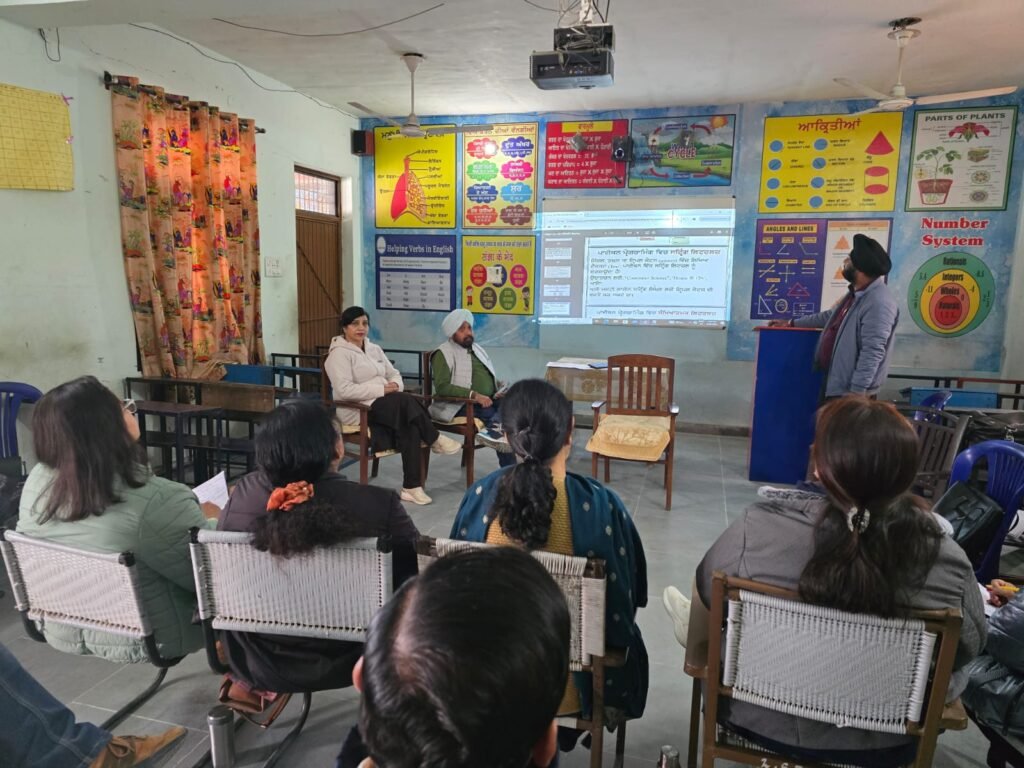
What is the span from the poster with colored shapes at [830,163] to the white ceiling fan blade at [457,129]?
2449 mm

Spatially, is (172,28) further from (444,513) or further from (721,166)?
(721,166)

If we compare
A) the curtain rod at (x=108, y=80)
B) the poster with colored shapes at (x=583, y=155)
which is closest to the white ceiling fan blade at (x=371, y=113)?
the poster with colored shapes at (x=583, y=155)

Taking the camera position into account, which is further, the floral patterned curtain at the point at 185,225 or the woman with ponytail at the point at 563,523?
the floral patterned curtain at the point at 185,225

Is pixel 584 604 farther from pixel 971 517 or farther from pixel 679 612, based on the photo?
pixel 971 517

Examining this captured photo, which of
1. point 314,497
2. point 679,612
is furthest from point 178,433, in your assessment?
point 679,612

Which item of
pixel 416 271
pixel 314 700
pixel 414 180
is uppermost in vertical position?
pixel 414 180

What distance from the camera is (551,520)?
1.50 meters

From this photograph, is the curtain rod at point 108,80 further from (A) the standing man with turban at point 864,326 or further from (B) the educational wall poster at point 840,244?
(B) the educational wall poster at point 840,244

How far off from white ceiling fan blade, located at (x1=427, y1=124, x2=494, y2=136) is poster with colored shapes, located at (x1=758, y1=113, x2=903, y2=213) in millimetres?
2449

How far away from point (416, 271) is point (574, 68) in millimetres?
3567

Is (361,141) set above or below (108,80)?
above

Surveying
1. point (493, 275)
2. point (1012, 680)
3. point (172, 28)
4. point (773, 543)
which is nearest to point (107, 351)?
point (172, 28)

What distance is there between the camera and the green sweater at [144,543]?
5.20 feet

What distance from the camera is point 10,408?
3.25 m
